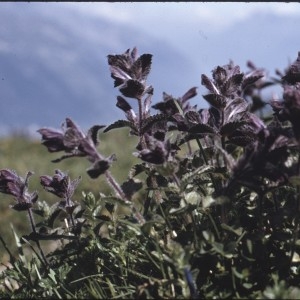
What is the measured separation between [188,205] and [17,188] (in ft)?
2.95

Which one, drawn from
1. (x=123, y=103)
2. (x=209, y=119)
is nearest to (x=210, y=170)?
(x=209, y=119)

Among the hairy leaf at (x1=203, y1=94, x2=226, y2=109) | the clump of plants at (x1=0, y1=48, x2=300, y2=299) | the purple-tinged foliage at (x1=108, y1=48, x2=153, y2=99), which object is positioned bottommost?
the clump of plants at (x1=0, y1=48, x2=300, y2=299)

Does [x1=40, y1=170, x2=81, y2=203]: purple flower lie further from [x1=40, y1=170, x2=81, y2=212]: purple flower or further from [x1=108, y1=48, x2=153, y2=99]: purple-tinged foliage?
[x1=108, y1=48, x2=153, y2=99]: purple-tinged foliage

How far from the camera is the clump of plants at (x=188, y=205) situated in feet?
6.38

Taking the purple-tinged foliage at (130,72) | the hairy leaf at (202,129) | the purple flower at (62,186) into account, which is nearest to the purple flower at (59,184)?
the purple flower at (62,186)

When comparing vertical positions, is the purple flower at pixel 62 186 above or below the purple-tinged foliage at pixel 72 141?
below

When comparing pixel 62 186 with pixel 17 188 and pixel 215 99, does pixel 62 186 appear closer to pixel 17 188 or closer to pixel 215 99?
pixel 17 188

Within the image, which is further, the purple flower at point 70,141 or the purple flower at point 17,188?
the purple flower at point 17,188

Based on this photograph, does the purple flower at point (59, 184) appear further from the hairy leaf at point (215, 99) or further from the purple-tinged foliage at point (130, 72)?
the hairy leaf at point (215, 99)

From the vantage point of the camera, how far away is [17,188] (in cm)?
251

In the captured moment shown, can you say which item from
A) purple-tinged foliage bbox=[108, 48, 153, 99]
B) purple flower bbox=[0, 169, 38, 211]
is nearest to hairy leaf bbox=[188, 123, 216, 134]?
purple-tinged foliage bbox=[108, 48, 153, 99]

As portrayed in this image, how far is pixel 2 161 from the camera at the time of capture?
29.4 feet

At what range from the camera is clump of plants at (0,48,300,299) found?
1.94 meters

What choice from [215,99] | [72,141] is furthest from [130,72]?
[72,141]
